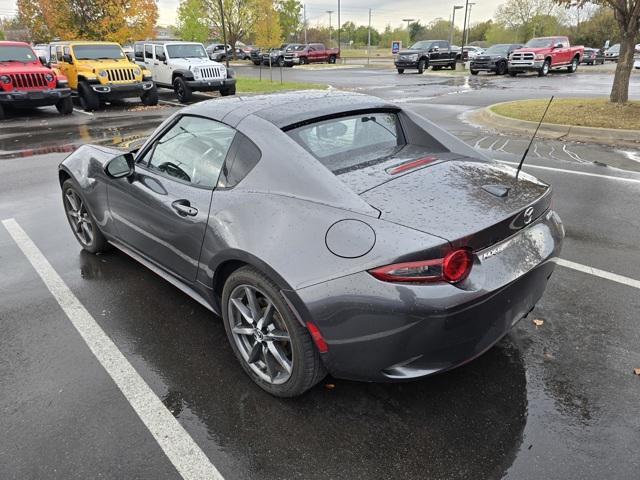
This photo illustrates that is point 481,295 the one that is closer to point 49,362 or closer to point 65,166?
point 49,362

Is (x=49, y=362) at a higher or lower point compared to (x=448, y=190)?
lower

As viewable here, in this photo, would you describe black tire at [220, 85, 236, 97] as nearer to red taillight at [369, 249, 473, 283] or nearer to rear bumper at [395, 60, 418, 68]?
rear bumper at [395, 60, 418, 68]

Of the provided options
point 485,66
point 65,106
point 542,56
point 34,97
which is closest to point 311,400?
point 34,97

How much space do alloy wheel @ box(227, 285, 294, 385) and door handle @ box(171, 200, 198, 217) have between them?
1.85ft

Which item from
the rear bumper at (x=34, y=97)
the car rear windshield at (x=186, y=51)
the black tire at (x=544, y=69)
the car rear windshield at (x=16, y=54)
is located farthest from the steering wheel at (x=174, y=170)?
the black tire at (x=544, y=69)

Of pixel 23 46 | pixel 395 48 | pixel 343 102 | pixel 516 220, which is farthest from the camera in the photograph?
pixel 395 48

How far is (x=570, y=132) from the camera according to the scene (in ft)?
34.1

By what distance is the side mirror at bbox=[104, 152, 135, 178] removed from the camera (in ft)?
11.6

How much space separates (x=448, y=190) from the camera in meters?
2.64

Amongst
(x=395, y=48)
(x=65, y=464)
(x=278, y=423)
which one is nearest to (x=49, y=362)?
(x=65, y=464)

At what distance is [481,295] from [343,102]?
1.71 meters

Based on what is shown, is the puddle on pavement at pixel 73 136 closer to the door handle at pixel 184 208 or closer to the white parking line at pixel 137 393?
the white parking line at pixel 137 393

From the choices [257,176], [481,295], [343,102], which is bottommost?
[481,295]

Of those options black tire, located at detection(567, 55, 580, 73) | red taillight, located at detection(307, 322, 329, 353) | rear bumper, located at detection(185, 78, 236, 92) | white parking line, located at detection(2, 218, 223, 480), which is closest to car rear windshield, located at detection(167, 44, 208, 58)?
rear bumper, located at detection(185, 78, 236, 92)
